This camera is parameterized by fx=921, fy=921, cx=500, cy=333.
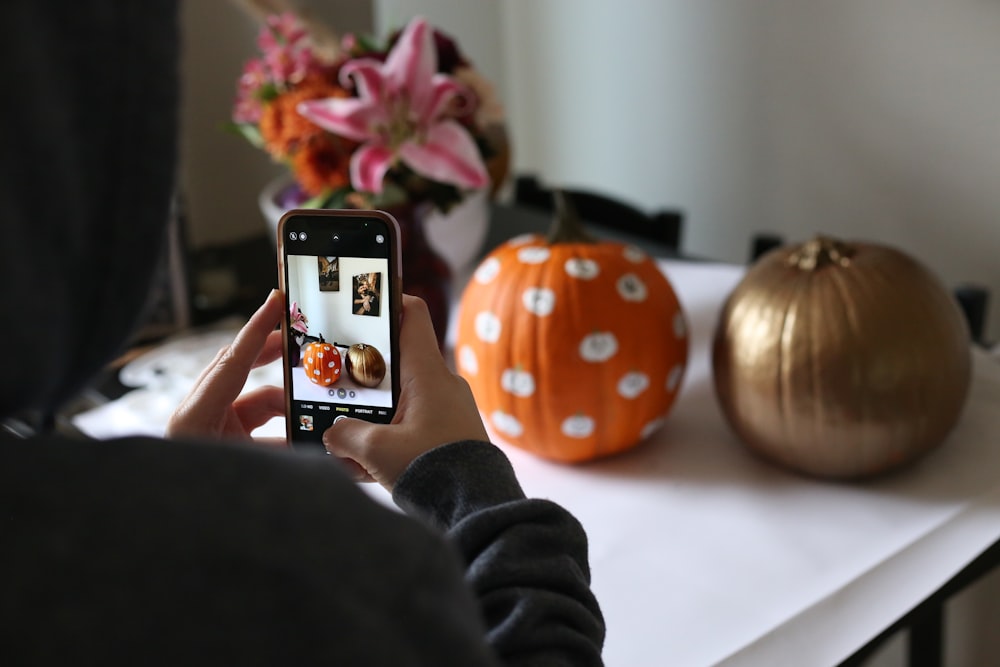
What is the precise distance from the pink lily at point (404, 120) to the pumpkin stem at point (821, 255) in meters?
0.27

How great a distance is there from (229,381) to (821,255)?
45cm

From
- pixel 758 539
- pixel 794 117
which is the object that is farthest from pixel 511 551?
pixel 794 117

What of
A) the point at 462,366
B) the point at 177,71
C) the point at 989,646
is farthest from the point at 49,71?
the point at 989,646

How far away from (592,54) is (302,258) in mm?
1161

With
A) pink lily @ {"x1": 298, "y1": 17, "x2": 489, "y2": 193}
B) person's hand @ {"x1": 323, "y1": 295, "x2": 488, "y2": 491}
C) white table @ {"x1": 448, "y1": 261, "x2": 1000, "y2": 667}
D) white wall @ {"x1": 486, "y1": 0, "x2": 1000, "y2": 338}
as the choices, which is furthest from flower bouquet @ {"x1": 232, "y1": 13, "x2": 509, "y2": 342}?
white wall @ {"x1": 486, "y1": 0, "x2": 1000, "y2": 338}

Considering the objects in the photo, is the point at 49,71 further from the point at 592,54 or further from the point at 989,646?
the point at 592,54

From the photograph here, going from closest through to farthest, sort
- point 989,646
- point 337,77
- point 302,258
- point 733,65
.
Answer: point 302,258 < point 337,77 < point 989,646 < point 733,65

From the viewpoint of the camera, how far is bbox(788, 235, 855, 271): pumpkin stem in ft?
2.23

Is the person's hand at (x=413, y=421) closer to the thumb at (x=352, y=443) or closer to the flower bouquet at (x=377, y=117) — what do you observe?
the thumb at (x=352, y=443)

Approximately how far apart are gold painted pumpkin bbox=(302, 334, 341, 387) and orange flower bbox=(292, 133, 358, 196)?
41 cm

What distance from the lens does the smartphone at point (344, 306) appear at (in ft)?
1.38

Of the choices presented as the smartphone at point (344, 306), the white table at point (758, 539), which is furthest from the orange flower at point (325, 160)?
the smartphone at point (344, 306)

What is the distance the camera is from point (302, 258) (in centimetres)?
43

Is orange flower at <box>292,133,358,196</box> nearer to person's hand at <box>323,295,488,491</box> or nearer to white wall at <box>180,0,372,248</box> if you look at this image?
person's hand at <box>323,295,488,491</box>
